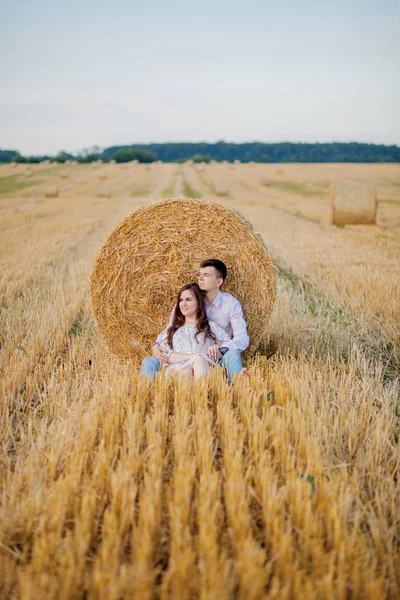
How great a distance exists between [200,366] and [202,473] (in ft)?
4.73

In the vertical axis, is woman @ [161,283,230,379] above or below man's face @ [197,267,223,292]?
below

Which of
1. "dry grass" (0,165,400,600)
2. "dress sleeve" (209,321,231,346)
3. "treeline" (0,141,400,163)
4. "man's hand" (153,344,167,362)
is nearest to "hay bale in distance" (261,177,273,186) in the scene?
"dry grass" (0,165,400,600)

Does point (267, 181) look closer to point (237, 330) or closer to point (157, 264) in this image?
point (157, 264)

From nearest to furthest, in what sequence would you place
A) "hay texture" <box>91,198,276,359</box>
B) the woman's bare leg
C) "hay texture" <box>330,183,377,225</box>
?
the woman's bare leg < "hay texture" <box>91,198,276,359</box> < "hay texture" <box>330,183,377,225</box>

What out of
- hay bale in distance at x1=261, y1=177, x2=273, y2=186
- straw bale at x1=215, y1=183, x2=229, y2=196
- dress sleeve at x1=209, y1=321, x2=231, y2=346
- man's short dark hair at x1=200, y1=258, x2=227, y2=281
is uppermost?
hay bale in distance at x1=261, y1=177, x2=273, y2=186

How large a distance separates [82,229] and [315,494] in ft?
40.4

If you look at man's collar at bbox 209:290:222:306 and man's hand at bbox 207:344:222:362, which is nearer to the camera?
man's hand at bbox 207:344:222:362

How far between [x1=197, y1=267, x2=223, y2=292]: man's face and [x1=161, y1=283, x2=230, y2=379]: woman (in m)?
0.06

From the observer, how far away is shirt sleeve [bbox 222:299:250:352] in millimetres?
4160

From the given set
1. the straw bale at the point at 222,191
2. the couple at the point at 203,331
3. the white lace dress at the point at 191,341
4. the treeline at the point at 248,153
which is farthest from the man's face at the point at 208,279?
the treeline at the point at 248,153

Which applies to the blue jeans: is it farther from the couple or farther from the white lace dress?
the white lace dress

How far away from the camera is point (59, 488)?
2.38 m

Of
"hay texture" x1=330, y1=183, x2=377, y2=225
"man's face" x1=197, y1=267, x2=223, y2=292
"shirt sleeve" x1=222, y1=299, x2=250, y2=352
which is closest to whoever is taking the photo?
"shirt sleeve" x1=222, y1=299, x2=250, y2=352

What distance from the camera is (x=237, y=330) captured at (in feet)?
13.9
